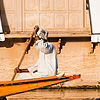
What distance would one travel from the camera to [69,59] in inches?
795

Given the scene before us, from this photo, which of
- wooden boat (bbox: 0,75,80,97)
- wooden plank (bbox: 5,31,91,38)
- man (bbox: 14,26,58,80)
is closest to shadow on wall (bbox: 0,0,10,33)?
wooden plank (bbox: 5,31,91,38)

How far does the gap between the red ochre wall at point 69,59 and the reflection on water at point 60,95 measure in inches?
28.2

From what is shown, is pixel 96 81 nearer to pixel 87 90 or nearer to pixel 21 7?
pixel 87 90

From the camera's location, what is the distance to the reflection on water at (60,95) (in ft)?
55.9

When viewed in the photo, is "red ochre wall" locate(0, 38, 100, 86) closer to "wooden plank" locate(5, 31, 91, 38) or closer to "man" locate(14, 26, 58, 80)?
"wooden plank" locate(5, 31, 91, 38)

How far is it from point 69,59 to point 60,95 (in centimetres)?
257

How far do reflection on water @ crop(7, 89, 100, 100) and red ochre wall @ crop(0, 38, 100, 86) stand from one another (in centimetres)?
72

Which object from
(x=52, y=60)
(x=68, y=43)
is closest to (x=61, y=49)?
(x=68, y=43)

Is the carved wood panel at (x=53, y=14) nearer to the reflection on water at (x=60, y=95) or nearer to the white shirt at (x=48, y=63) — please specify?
the reflection on water at (x=60, y=95)

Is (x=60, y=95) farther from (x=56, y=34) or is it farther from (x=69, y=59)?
(x=56, y=34)

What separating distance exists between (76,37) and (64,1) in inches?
49.7

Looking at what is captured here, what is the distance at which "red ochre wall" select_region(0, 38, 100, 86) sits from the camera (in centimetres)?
2011

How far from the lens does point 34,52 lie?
2027 cm

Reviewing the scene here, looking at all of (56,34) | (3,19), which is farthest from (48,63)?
(3,19)
